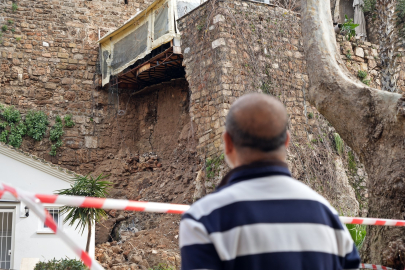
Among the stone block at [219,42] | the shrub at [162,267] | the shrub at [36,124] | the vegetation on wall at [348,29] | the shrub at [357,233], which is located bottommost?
the shrub at [162,267]

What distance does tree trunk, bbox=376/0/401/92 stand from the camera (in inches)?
483

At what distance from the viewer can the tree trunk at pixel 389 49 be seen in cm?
1227

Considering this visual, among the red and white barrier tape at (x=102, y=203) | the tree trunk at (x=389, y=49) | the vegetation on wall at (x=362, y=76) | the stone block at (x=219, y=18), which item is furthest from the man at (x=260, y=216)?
the tree trunk at (x=389, y=49)

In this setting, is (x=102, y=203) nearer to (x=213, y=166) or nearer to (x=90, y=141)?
(x=213, y=166)

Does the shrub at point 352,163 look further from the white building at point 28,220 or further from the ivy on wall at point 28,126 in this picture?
the ivy on wall at point 28,126

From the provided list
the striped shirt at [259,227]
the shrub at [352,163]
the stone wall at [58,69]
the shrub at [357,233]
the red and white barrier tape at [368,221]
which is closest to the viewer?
the striped shirt at [259,227]

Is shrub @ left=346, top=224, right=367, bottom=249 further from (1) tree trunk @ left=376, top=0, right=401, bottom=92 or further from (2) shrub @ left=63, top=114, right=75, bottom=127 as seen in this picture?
(2) shrub @ left=63, top=114, right=75, bottom=127

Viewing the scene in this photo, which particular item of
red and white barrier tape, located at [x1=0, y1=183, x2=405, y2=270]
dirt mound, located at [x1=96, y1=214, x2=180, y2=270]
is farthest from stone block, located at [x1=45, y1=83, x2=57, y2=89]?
red and white barrier tape, located at [x1=0, y1=183, x2=405, y2=270]

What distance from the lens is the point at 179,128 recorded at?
12500 millimetres

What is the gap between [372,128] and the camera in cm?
473

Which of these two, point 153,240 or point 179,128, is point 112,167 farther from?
point 153,240

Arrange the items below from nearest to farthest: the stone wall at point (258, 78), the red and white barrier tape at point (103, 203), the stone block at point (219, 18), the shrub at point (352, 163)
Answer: the red and white barrier tape at point (103, 203), the stone wall at point (258, 78), the stone block at point (219, 18), the shrub at point (352, 163)

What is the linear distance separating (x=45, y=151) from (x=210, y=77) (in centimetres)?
553

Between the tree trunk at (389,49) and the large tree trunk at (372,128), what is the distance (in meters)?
7.33
